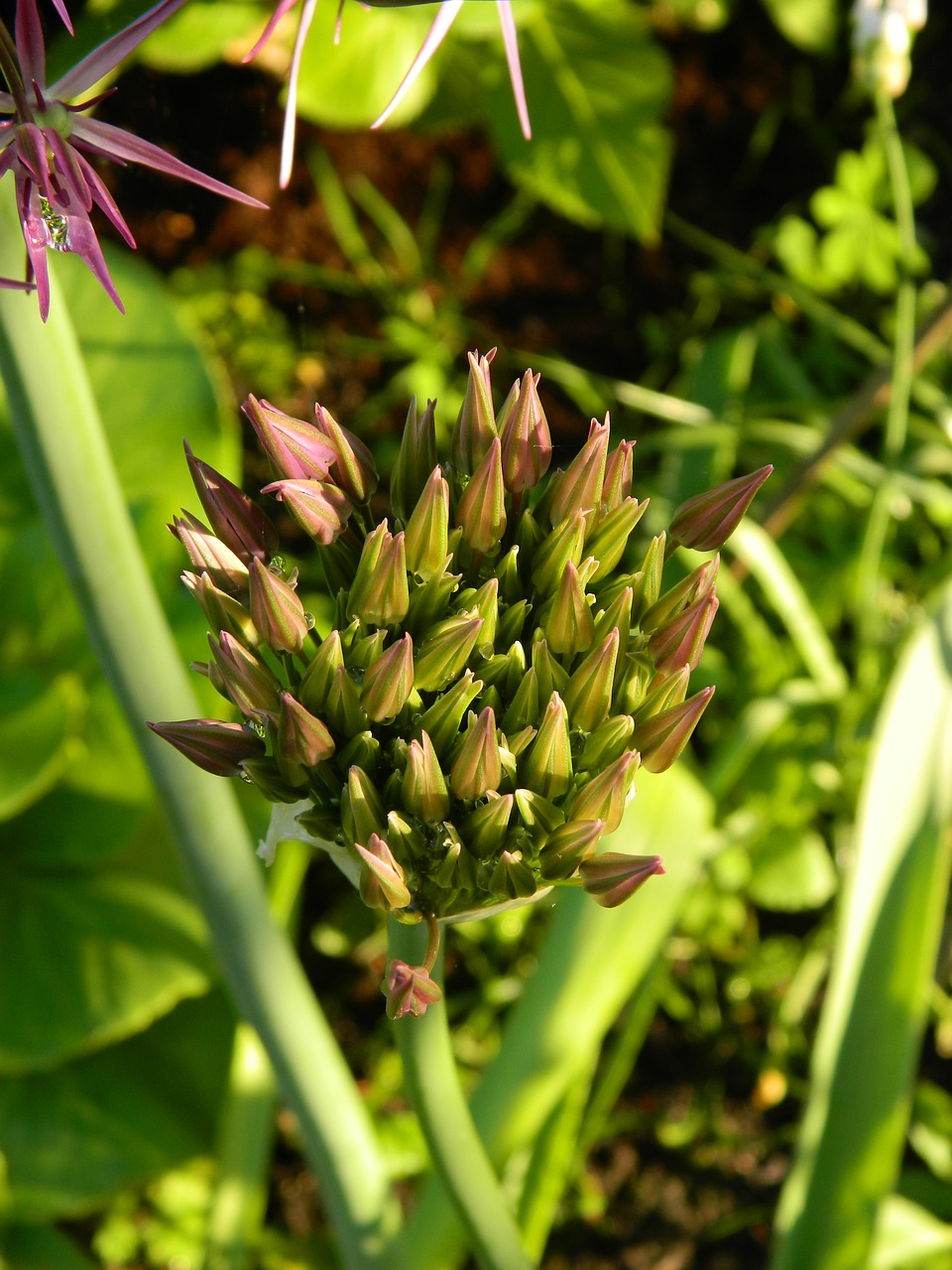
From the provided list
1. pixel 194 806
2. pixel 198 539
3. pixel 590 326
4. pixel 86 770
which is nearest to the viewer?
pixel 198 539

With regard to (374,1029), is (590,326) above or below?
above

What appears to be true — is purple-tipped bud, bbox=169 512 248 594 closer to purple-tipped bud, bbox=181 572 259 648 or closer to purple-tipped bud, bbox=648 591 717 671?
purple-tipped bud, bbox=181 572 259 648

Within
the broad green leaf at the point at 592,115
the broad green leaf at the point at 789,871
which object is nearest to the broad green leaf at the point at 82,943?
the broad green leaf at the point at 789,871

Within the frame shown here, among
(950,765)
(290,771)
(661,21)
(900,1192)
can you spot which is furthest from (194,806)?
(661,21)

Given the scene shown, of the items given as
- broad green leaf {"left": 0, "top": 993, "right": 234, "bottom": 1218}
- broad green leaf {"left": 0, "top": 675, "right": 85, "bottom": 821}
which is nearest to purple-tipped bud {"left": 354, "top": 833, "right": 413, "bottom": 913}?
broad green leaf {"left": 0, "top": 675, "right": 85, "bottom": 821}

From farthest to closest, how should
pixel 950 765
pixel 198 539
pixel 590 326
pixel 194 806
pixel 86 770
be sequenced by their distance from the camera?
pixel 590 326 → pixel 86 770 → pixel 950 765 → pixel 194 806 → pixel 198 539

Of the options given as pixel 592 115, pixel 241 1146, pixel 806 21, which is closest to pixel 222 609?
pixel 241 1146

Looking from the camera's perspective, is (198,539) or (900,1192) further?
(900,1192)

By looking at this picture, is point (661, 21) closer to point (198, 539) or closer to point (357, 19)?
point (357, 19)
